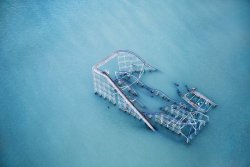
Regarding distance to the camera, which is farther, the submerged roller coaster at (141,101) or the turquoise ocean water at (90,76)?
the submerged roller coaster at (141,101)

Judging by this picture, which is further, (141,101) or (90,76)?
(90,76)

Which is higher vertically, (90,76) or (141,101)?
(141,101)

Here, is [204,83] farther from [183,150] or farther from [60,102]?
[60,102]

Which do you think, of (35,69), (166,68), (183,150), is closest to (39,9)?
(35,69)
